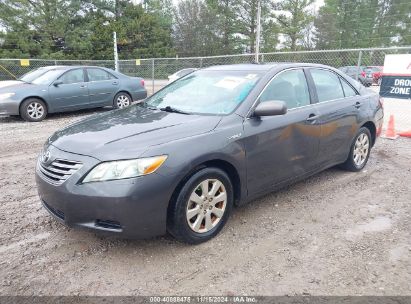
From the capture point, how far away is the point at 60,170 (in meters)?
2.99

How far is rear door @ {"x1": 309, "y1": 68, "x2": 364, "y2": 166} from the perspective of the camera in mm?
4375

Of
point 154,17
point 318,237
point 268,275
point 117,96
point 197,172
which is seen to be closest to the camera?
point 268,275

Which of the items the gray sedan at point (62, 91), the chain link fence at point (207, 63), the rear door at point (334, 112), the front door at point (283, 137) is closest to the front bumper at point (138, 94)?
the gray sedan at point (62, 91)

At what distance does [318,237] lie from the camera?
3.46 m

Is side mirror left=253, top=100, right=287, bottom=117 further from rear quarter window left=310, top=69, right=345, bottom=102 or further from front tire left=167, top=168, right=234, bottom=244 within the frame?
rear quarter window left=310, top=69, right=345, bottom=102

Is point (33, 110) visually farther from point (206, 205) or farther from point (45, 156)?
point (206, 205)

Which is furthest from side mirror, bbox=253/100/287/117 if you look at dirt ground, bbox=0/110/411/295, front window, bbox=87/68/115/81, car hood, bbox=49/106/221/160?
front window, bbox=87/68/115/81

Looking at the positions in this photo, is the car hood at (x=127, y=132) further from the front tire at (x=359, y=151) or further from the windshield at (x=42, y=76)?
the windshield at (x=42, y=76)

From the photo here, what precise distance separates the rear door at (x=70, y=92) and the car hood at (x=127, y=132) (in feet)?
21.5

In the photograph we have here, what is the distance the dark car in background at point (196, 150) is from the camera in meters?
2.82

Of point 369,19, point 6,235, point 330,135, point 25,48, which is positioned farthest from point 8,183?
point 369,19

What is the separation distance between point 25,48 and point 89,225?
34438 mm

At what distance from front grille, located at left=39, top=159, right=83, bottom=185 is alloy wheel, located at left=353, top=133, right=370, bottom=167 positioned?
3.84 m

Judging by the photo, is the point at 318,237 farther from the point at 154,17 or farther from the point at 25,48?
the point at 154,17
